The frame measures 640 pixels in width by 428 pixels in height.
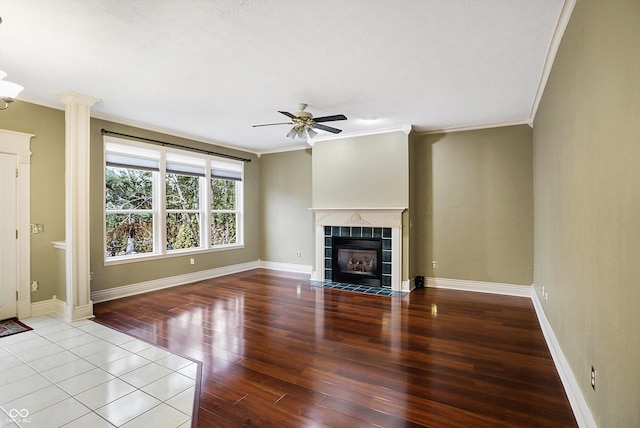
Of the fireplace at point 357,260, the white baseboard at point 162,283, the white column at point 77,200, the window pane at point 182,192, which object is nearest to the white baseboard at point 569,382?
the fireplace at point 357,260

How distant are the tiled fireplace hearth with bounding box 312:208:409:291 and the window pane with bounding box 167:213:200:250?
2.35 meters

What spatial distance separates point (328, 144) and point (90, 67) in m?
3.75

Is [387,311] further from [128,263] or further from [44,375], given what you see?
[128,263]

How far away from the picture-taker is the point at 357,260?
19.1 ft

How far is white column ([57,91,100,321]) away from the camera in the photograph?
3891 mm

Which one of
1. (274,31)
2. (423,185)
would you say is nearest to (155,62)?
(274,31)

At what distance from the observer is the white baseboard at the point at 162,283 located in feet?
15.6

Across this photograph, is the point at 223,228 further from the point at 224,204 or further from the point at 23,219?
the point at 23,219

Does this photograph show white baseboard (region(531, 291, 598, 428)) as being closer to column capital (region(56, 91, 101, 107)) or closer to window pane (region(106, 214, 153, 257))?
column capital (region(56, 91, 101, 107))

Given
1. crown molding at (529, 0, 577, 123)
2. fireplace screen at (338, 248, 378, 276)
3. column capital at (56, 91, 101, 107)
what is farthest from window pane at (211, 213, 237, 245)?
crown molding at (529, 0, 577, 123)

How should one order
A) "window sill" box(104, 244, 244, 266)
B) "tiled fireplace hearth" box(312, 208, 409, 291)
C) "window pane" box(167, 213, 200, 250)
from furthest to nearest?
"window pane" box(167, 213, 200, 250), "tiled fireplace hearth" box(312, 208, 409, 291), "window sill" box(104, 244, 244, 266)

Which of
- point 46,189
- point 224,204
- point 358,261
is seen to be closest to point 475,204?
point 358,261

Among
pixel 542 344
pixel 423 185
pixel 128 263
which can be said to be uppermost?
pixel 423 185

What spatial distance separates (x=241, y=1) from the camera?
7.07 feet
